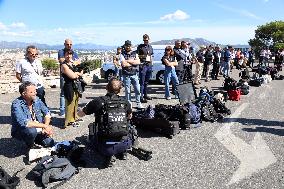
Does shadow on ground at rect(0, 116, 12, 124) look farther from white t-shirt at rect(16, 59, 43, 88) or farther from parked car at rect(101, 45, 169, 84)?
parked car at rect(101, 45, 169, 84)

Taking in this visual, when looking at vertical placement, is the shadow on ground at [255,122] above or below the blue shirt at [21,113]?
below

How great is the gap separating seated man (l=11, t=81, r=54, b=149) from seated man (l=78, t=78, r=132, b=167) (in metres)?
1.02

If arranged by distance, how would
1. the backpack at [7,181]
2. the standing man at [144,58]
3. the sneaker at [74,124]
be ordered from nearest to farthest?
1. the backpack at [7,181]
2. the sneaker at [74,124]
3. the standing man at [144,58]

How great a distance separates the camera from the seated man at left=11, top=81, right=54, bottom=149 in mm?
6434

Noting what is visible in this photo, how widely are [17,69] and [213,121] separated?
4998 mm

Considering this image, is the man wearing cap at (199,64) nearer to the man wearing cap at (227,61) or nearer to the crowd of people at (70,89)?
the man wearing cap at (227,61)

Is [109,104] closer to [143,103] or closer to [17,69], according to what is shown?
[17,69]

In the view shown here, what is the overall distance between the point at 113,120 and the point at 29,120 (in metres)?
1.65

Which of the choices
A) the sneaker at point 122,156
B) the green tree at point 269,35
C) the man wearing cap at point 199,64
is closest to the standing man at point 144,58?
the man wearing cap at point 199,64

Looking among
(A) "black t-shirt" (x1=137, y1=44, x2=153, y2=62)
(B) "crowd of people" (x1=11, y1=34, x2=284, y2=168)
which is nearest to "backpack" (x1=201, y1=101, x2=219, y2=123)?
(B) "crowd of people" (x1=11, y1=34, x2=284, y2=168)

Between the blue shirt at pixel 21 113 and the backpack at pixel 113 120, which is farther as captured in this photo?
the blue shirt at pixel 21 113

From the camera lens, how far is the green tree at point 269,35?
50812mm

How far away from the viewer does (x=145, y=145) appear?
24.3 ft

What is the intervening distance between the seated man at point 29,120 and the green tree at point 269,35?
156ft
